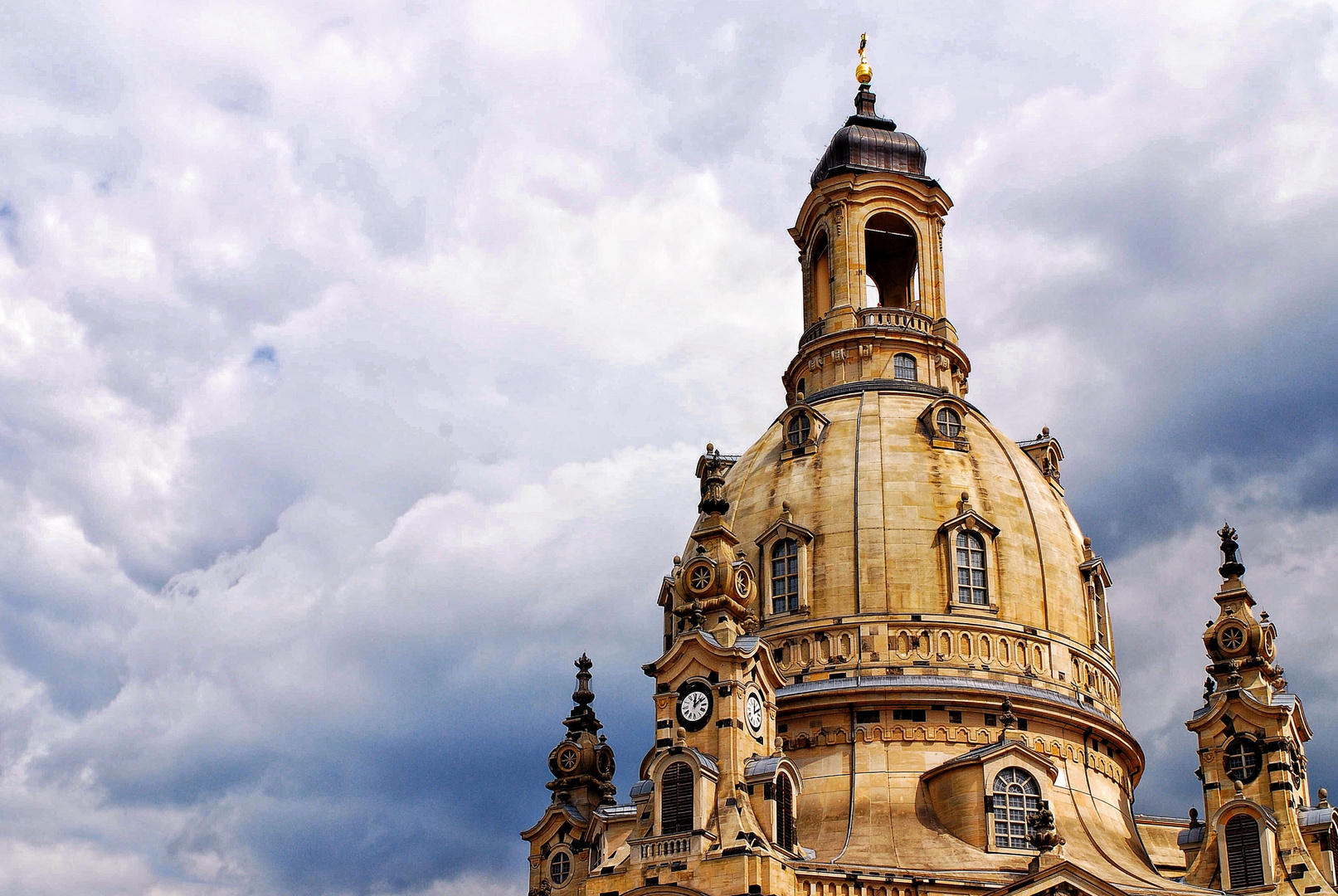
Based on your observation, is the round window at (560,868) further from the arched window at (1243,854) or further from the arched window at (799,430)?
the arched window at (1243,854)

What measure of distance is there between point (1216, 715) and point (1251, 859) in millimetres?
6079

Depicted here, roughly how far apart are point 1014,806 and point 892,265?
109 ft

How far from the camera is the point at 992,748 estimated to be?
5897 centimetres

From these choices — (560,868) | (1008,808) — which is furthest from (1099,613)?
(560,868)

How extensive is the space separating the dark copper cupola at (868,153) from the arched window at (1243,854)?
34.2m

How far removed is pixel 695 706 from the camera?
56.8 m

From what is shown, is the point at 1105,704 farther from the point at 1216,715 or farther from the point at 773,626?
the point at 773,626

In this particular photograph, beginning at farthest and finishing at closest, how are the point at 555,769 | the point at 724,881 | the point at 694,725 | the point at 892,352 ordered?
the point at 892,352 < the point at 555,769 < the point at 694,725 < the point at 724,881

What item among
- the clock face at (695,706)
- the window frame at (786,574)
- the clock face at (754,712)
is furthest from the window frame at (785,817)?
the window frame at (786,574)

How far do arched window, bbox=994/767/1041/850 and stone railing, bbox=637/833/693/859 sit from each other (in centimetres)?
1127

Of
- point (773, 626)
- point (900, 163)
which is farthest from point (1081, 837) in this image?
point (900, 163)

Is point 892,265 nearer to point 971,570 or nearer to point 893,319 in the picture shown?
point 893,319

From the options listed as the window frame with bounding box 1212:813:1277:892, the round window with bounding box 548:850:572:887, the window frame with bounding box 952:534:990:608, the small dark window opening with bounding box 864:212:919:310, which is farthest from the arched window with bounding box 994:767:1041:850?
the small dark window opening with bounding box 864:212:919:310

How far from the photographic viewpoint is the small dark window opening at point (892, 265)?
82.4 m
